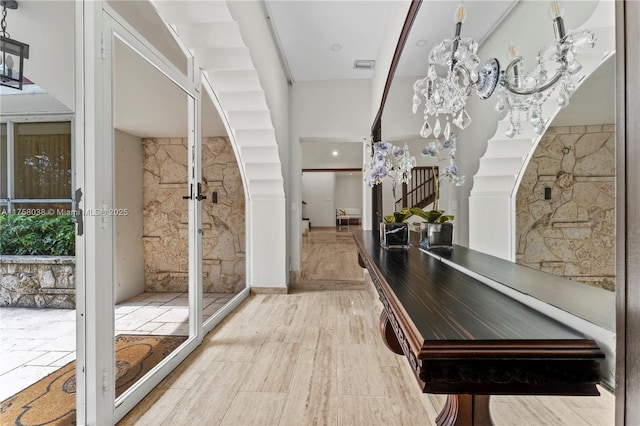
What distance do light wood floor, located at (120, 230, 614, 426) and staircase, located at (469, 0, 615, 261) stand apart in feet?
1.35

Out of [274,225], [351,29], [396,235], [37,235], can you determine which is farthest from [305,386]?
[351,29]

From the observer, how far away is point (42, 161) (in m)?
1.20

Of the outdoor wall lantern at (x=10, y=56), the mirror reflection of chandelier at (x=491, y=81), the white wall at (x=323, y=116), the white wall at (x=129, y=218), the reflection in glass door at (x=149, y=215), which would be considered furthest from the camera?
the white wall at (x=323, y=116)

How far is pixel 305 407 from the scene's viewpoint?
4.66 feet

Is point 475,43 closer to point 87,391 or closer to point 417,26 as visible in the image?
point 417,26

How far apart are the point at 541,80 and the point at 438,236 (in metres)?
0.68

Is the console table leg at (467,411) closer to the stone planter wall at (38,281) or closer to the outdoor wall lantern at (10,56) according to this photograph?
the stone planter wall at (38,281)

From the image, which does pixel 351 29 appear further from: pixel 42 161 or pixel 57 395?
pixel 57 395

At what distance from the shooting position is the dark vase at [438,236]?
1.17m

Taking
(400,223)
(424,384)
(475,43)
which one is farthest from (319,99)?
(424,384)

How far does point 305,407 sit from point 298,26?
3249mm

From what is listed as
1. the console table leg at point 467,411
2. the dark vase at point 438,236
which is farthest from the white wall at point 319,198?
the console table leg at point 467,411

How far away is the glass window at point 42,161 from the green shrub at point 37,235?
0.32 feet

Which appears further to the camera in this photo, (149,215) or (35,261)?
(149,215)
